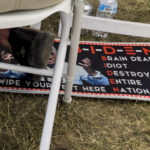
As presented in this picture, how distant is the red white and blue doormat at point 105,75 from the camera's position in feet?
3.74

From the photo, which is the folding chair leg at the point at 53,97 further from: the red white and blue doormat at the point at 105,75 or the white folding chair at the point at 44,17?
the red white and blue doormat at the point at 105,75

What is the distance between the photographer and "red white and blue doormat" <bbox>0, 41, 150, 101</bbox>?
1.14m

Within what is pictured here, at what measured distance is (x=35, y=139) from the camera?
38.6 inches

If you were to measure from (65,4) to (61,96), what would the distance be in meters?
0.51

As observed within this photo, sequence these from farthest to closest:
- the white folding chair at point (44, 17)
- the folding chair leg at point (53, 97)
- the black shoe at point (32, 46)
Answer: the black shoe at point (32, 46)
the folding chair leg at point (53, 97)
the white folding chair at point (44, 17)

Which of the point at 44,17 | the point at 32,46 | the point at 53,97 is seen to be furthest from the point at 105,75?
the point at 44,17

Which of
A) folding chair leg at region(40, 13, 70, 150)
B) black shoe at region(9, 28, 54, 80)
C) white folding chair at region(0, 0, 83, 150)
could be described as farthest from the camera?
black shoe at region(9, 28, 54, 80)

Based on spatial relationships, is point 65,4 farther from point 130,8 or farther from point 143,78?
point 130,8

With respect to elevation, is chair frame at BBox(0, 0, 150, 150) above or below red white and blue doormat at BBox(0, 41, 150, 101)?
above

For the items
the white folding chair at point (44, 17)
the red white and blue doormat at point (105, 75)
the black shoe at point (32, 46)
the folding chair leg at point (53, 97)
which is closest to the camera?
the white folding chair at point (44, 17)

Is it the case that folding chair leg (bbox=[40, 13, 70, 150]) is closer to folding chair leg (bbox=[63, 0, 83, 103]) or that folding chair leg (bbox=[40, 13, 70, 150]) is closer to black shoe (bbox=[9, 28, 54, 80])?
folding chair leg (bbox=[63, 0, 83, 103])

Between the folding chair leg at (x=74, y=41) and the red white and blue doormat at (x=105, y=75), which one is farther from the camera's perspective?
the red white and blue doormat at (x=105, y=75)

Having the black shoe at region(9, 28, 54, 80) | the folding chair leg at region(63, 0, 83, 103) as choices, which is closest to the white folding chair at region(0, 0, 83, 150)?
the folding chair leg at region(63, 0, 83, 103)

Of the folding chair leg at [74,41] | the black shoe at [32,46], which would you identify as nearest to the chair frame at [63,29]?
the folding chair leg at [74,41]
